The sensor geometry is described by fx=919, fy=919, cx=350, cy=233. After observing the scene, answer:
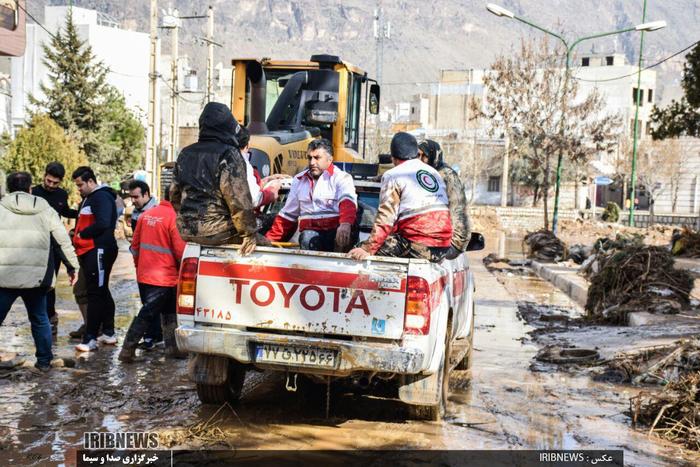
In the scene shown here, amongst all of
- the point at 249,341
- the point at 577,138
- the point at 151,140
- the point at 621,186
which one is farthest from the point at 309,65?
the point at 621,186

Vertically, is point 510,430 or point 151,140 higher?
point 151,140

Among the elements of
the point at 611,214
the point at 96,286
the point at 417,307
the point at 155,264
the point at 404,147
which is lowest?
the point at 611,214

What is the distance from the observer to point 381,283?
6293 mm

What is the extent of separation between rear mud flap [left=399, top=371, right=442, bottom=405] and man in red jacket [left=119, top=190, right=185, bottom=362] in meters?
3.26

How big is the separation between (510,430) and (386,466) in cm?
142

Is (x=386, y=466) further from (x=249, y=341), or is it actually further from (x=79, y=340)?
(x=79, y=340)

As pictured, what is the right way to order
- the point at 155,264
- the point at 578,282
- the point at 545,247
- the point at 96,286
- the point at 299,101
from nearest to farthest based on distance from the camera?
the point at 155,264, the point at 96,286, the point at 299,101, the point at 578,282, the point at 545,247

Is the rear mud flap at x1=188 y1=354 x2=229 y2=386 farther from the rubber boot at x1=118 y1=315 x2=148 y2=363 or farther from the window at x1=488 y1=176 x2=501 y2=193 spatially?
the window at x1=488 y1=176 x2=501 y2=193

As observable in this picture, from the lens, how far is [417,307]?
627 cm

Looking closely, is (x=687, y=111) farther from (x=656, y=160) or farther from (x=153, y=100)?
(x=656, y=160)

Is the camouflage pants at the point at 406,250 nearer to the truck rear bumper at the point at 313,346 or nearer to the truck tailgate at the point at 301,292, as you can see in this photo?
the truck tailgate at the point at 301,292

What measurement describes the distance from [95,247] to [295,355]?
3924 mm

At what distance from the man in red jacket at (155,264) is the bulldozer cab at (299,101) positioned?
5.16 metres

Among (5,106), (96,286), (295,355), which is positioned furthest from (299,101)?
(5,106)
